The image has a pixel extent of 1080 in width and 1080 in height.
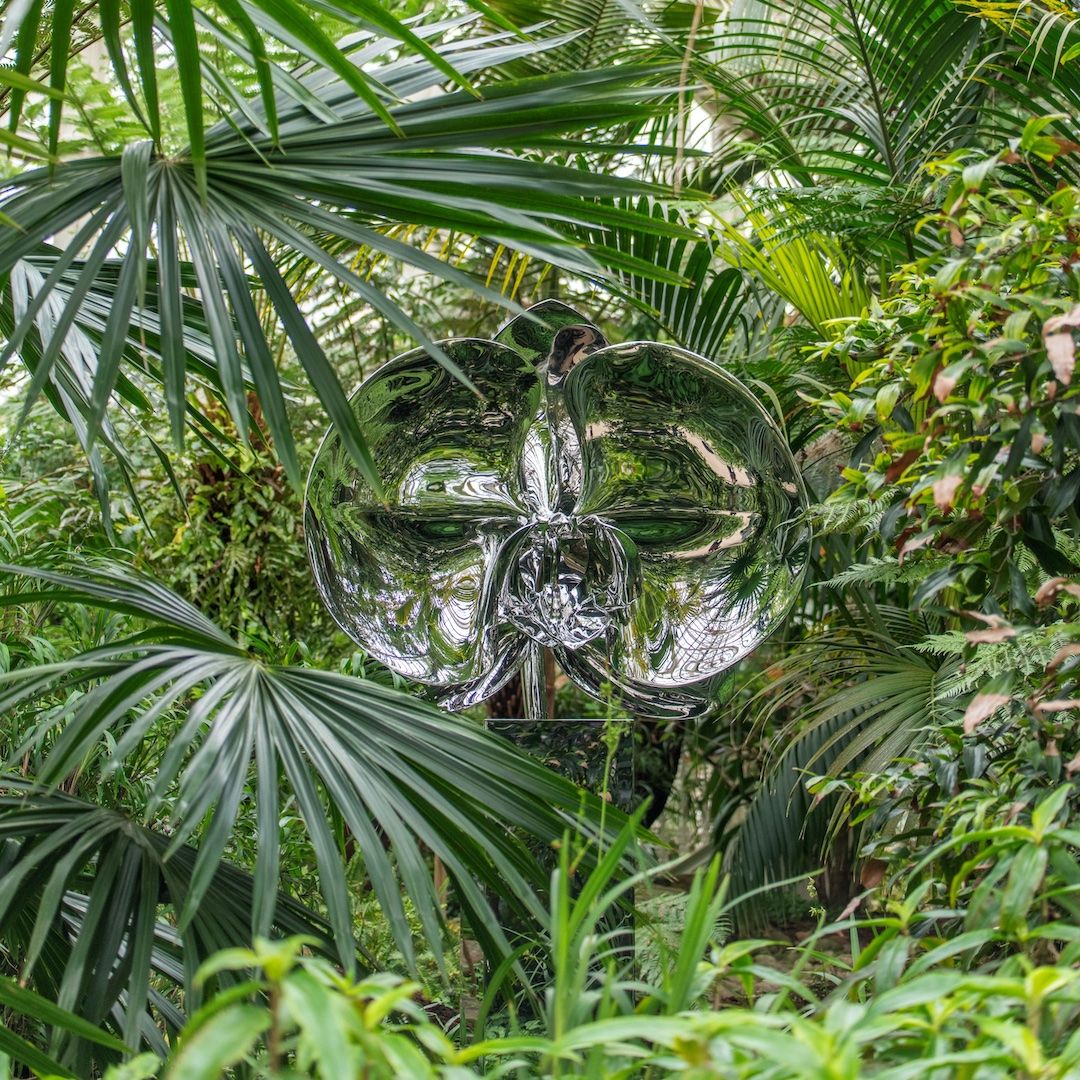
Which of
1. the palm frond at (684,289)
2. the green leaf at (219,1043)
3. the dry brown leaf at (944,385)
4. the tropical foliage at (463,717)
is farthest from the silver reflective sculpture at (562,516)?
the green leaf at (219,1043)

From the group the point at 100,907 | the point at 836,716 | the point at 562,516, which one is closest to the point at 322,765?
the point at 100,907

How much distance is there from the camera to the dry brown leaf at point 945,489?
1086mm

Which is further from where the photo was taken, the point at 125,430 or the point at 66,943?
the point at 125,430

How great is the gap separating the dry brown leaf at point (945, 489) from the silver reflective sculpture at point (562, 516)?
556 millimetres

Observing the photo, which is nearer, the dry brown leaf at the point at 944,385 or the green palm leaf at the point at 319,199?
the dry brown leaf at the point at 944,385

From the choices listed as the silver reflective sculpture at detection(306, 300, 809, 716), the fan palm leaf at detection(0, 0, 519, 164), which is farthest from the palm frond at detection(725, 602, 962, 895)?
the fan palm leaf at detection(0, 0, 519, 164)

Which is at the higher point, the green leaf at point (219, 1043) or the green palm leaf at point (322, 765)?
the green leaf at point (219, 1043)

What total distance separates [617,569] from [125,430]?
2845 millimetres

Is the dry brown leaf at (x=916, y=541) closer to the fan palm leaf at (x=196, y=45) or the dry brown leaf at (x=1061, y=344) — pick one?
the dry brown leaf at (x=1061, y=344)

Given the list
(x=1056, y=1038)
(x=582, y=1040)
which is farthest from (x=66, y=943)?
(x=1056, y=1038)

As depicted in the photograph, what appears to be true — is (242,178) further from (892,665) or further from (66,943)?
(892,665)

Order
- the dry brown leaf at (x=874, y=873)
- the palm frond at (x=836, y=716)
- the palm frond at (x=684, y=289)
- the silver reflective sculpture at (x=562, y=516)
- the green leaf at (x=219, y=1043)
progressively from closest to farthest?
the green leaf at (x=219, y=1043), the dry brown leaf at (x=874, y=873), the silver reflective sculpture at (x=562, y=516), the palm frond at (x=836, y=716), the palm frond at (x=684, y=289)

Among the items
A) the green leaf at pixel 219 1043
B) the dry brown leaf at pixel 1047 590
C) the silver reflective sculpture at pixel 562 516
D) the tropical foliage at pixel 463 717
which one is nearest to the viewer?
the green leaf at pixel 219 1043

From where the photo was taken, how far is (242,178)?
1446mm
